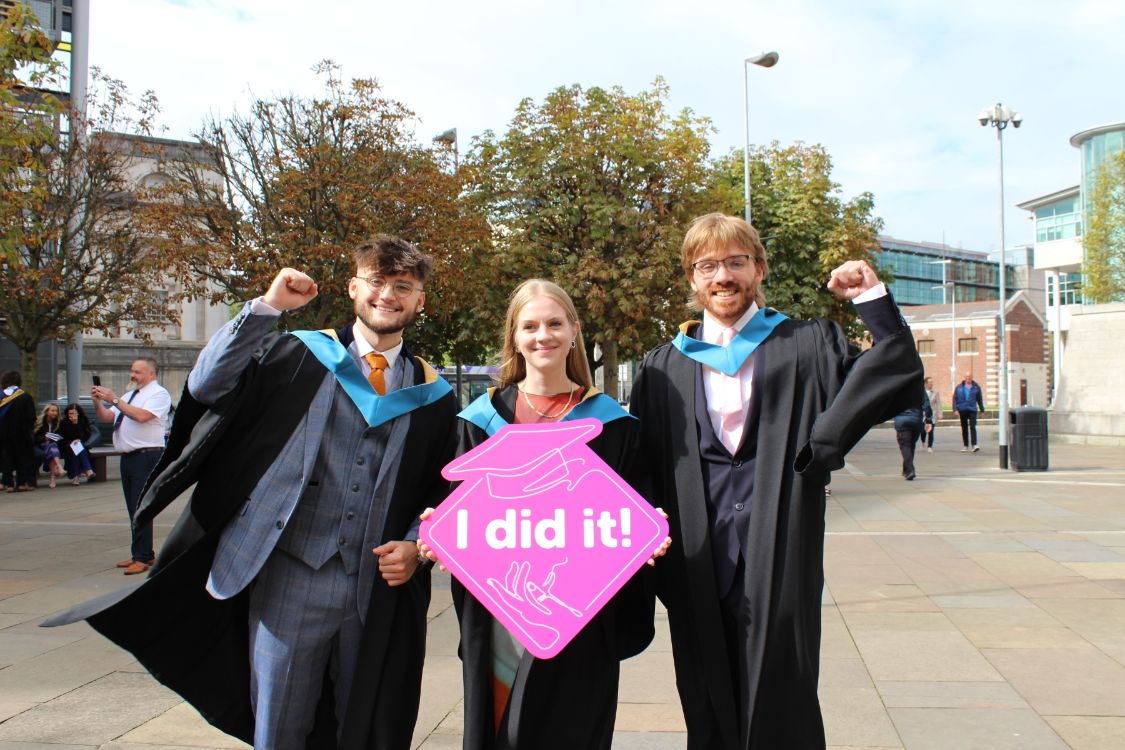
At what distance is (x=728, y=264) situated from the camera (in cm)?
293

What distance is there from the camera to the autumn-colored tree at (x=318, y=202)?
16.2 metres

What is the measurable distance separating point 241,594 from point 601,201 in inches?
728

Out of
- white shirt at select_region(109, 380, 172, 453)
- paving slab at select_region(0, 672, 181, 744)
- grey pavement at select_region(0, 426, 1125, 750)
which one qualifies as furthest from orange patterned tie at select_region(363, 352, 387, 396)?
white shirt at select_region(109, 380, 172, 453)

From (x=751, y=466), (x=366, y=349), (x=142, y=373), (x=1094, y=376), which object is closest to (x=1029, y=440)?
(x=1094, y=376)

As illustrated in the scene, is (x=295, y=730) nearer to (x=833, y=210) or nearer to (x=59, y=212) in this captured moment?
(x=59, y=212)

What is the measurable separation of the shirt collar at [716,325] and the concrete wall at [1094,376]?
2456cm

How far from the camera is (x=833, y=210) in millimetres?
25922

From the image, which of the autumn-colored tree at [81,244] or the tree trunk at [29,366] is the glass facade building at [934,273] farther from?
the tree trunk at [29,366]

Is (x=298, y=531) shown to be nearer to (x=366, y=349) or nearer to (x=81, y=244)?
(x=366, y=349)

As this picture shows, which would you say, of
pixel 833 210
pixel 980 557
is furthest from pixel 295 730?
pixel 833 210

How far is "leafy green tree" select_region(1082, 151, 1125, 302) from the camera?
31297 mm

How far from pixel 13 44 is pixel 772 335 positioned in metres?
9.62

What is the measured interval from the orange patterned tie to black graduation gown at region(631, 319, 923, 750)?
881mm

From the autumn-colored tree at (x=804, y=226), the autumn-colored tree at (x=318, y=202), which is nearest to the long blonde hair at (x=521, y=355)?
the autumn-colored tree at (x=318, y=202)
